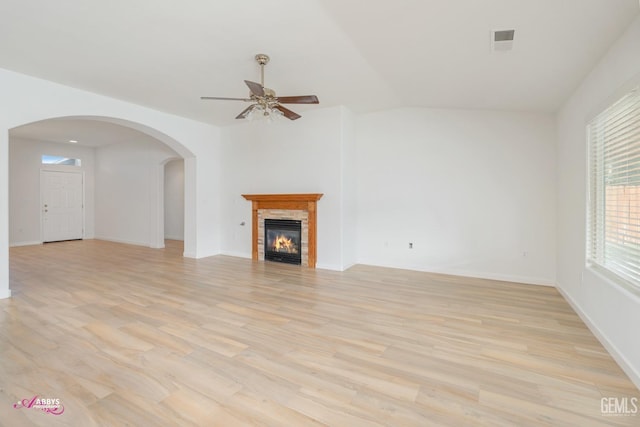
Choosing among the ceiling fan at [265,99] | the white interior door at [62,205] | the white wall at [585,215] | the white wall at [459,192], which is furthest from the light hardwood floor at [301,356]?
the white interior door at [62,205]

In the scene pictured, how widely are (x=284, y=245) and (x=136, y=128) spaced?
3.44 meters

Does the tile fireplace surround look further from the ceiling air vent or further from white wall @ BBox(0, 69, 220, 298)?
the ceiling air vent

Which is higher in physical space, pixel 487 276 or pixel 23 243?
pixel 23 243

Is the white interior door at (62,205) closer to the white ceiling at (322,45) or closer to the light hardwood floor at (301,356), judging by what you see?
the light hardwood floor at (301,356)

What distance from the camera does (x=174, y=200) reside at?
9320 mm

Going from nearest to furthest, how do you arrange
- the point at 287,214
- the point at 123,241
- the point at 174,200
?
the point at 287,214
the point at 123,241
the point at 174,200

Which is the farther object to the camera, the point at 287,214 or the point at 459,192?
the point at 287,214

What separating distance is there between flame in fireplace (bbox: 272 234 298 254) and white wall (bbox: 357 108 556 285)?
1.29m

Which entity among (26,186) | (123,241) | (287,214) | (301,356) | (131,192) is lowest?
(301,356)

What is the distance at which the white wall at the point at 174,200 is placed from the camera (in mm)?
9156

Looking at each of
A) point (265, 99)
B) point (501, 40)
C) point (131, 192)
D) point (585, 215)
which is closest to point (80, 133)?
point (131, 192)

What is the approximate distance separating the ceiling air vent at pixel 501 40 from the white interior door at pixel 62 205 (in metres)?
10.8

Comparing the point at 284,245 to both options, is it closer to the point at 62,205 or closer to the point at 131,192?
the point at 131,192

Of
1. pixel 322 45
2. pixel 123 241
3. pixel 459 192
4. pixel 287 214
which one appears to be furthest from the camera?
pixel 123 241
